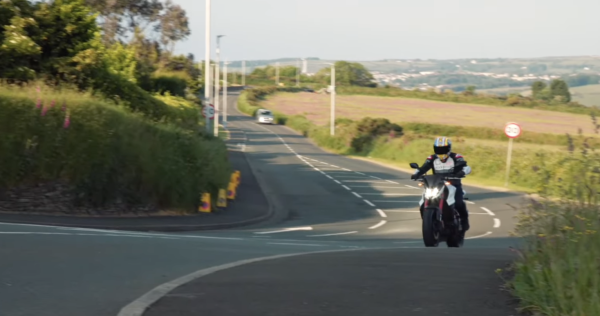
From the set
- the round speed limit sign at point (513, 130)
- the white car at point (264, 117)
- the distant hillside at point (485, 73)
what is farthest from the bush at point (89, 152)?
the white car at point (264, 117)

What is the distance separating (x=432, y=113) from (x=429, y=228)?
7752 cm

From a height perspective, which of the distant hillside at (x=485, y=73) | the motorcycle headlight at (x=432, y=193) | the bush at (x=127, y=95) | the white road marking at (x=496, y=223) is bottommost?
the white road marking at (x=496, y=223)

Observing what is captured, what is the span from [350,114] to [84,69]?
66.7 m

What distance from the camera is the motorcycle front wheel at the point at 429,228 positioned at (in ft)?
43.7

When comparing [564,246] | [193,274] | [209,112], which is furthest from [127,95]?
[564,246]

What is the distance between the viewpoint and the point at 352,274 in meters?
8.73

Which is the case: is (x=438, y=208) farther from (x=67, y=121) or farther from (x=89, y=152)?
(x=67, y=121)

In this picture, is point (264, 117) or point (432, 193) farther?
point (264, 117)

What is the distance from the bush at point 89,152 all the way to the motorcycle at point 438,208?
10.2m

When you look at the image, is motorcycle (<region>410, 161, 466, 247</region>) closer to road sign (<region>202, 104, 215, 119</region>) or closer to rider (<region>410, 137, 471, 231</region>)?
rider (<region>410, 137, 471, 231</region>)

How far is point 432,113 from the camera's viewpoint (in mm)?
89688

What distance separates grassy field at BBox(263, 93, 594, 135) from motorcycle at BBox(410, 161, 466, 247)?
45.4 meters

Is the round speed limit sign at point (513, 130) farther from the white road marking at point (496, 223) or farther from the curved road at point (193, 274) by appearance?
the curved road at point (193, 274)

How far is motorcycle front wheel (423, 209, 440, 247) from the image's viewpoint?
1333 centimetres
